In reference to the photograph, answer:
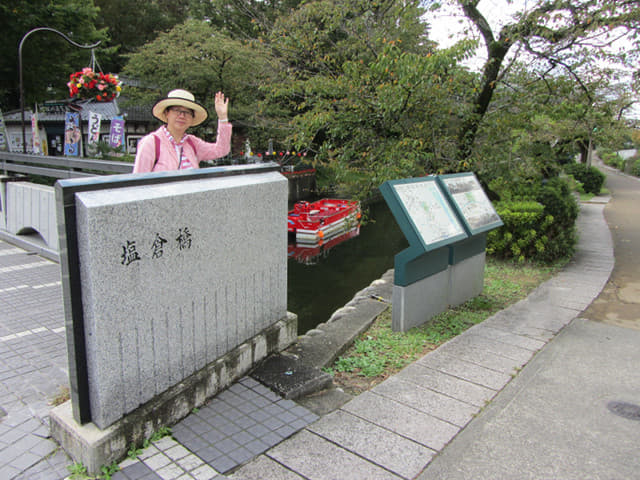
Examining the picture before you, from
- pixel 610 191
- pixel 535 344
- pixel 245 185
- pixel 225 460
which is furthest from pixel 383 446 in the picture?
pixel 610 191

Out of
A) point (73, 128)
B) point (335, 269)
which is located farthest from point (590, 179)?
point (73, 128)

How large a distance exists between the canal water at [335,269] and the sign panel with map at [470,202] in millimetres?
2780

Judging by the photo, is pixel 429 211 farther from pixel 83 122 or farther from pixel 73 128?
pixel 83 122

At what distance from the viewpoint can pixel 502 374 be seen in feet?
13.9

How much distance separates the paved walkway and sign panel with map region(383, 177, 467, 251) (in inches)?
44.1

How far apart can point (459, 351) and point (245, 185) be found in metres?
2.69

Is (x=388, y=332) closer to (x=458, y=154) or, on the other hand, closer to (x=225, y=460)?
(x=225, y=460)

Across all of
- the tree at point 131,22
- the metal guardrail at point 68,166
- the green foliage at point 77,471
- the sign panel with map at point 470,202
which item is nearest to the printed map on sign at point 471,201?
the sign panel with map at point 470,202

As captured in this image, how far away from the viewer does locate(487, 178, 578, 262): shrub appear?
8.41 metres

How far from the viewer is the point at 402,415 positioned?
3.50 meters

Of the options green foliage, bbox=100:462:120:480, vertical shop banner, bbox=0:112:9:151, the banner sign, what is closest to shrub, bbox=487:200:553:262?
green foliage, bbox=100:462:120:480

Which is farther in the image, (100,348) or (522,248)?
(522,248)

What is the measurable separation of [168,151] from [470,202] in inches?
163

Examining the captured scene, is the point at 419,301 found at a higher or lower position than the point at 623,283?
higher
